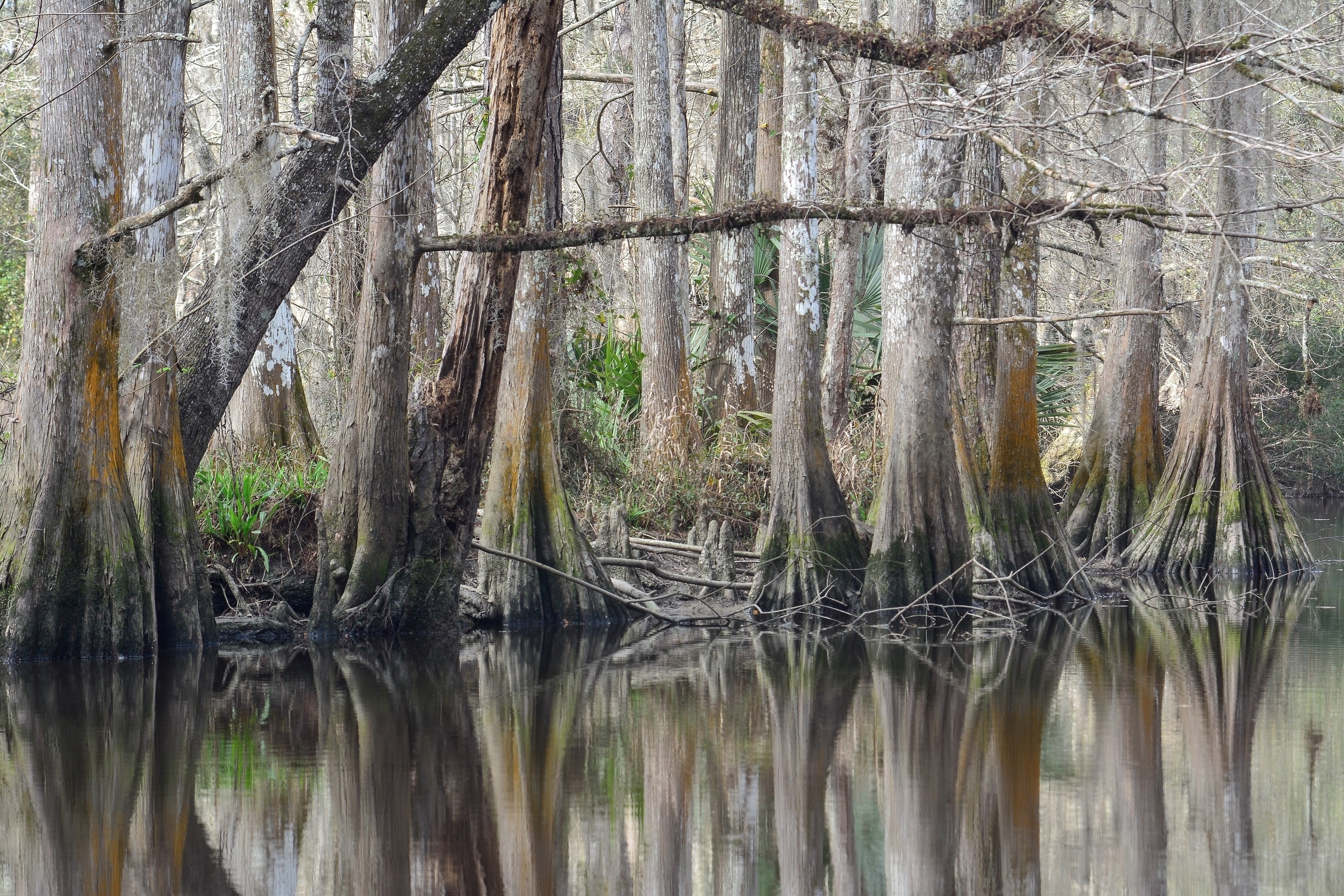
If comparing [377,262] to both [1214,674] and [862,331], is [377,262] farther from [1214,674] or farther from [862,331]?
[862,331]

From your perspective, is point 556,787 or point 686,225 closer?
point 556,787

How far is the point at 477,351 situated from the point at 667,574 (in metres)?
2.59

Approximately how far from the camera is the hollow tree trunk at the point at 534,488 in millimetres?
11125

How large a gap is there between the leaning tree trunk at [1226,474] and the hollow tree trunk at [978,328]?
10.6ft

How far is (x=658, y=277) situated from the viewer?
1458 cm

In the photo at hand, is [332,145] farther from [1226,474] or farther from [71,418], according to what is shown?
[1226,474]

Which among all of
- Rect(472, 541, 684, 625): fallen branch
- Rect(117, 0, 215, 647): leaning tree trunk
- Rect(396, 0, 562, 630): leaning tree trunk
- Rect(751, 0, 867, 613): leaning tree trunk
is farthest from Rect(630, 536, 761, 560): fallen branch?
Rect(117, 0, 215, 647): leaning tree trunk

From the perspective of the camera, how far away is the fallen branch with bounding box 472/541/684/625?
36.0 ft

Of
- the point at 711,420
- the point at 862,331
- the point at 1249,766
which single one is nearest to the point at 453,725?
the point at 1249,766

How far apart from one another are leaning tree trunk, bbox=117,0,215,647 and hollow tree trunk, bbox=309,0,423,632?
3.26 ft

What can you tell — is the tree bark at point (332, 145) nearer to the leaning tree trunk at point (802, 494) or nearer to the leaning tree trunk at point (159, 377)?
the leaning tree trunk at point (159, 377)

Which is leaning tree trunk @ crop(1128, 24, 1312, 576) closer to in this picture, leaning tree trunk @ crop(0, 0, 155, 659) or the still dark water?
the still dark water

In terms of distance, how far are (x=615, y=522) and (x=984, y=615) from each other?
3.20 m

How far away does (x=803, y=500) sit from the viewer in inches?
451
